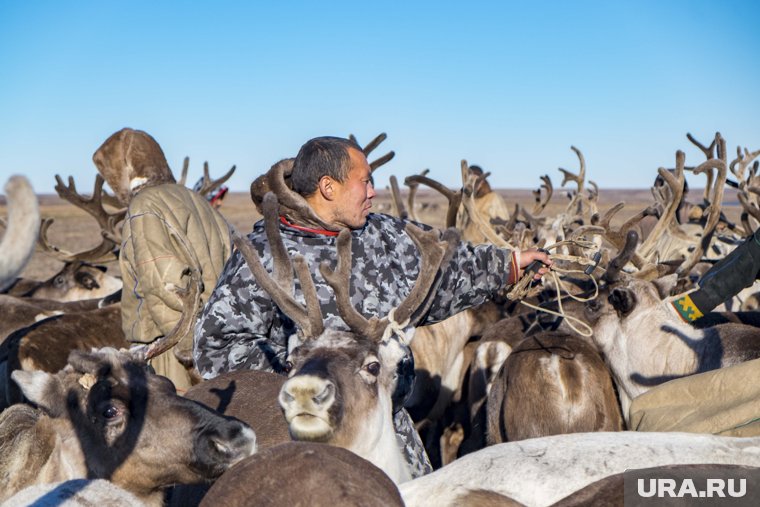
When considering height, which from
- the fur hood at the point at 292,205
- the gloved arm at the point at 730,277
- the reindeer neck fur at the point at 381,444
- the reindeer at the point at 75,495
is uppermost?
the fur hood at the point at 292,205

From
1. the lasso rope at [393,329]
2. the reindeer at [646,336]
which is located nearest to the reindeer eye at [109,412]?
the lasso rope at [393,329]

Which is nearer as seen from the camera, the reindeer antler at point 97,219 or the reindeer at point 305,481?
the reindeer at point 305,481

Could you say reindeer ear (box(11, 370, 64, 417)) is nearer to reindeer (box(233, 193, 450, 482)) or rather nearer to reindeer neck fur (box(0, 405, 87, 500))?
reindeer neck fur (box(0, 405, 87, 500))

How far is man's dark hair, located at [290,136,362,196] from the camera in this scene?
3.80 m

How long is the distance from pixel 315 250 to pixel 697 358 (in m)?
2.84

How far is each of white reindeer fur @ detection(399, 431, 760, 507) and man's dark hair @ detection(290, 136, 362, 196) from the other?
1.38 meters

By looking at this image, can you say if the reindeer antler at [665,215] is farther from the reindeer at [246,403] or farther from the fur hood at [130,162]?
the fur hood at [130,162]

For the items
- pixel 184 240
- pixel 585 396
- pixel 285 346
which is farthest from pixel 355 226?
pixel 585 396

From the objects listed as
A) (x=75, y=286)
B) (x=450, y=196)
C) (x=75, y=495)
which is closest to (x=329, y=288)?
(x=75, y=495)

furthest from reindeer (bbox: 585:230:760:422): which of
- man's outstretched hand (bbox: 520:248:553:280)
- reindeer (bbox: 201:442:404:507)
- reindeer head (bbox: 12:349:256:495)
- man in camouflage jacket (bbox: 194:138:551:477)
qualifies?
reindeer (bbox: 201:442:404:507)

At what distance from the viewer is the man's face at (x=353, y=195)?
3823mm

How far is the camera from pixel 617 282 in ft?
19.2

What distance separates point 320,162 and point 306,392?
1.18 m

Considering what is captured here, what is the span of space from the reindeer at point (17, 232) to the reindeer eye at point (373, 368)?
1.83 m
